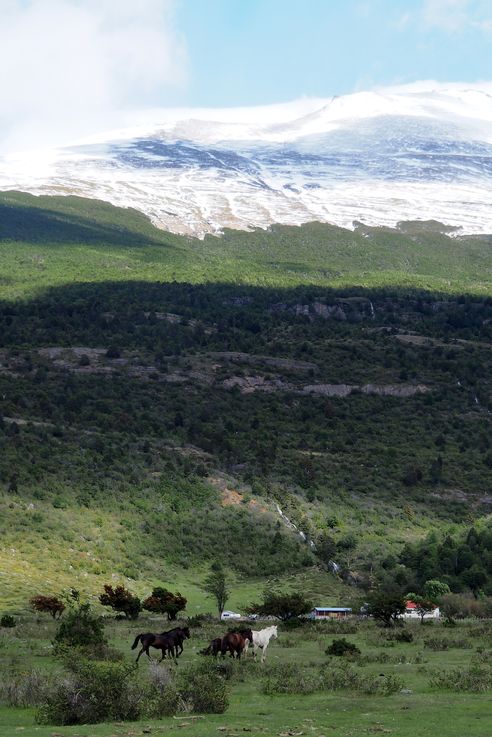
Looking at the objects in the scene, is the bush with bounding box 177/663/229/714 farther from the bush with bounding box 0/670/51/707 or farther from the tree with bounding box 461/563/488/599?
the tree with bounding box 461/563/488/599

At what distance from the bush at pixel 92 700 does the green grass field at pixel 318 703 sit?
1.43 ft

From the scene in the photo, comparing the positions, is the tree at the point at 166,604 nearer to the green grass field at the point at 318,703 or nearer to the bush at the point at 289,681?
the green grass field at the point at 318,703

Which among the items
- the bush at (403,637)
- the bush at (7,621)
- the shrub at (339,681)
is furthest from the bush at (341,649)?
the bush at (7,621)

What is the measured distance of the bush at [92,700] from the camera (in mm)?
16266

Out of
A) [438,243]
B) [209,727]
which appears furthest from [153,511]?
[438,243]

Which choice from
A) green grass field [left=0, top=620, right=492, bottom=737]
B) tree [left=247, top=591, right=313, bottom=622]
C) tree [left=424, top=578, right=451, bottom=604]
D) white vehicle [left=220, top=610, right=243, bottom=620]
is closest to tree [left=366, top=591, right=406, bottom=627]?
tree [left=247, top=591, right=313, bottom=622]

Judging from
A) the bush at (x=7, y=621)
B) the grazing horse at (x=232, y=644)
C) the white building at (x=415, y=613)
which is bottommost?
the white building at (x=415, y=613)

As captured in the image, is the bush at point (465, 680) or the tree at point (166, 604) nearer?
the bush at point (465, 680)

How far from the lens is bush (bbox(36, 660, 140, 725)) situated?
640 inches

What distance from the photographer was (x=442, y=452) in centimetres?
7875

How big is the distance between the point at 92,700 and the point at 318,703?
447 centimetres

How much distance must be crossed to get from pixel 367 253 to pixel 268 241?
64.5 ft

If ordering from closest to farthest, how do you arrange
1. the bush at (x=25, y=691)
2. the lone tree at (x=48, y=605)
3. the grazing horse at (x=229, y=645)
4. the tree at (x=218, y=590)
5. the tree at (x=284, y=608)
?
the bush at (x=25, y=691), the grazing horse at (x=229, y=645), the lone tree at (x=48, y=605), the tree at (x=284, y=608), the tree at (x=218, y=590)

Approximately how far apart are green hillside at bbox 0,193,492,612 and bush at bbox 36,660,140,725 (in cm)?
2187
